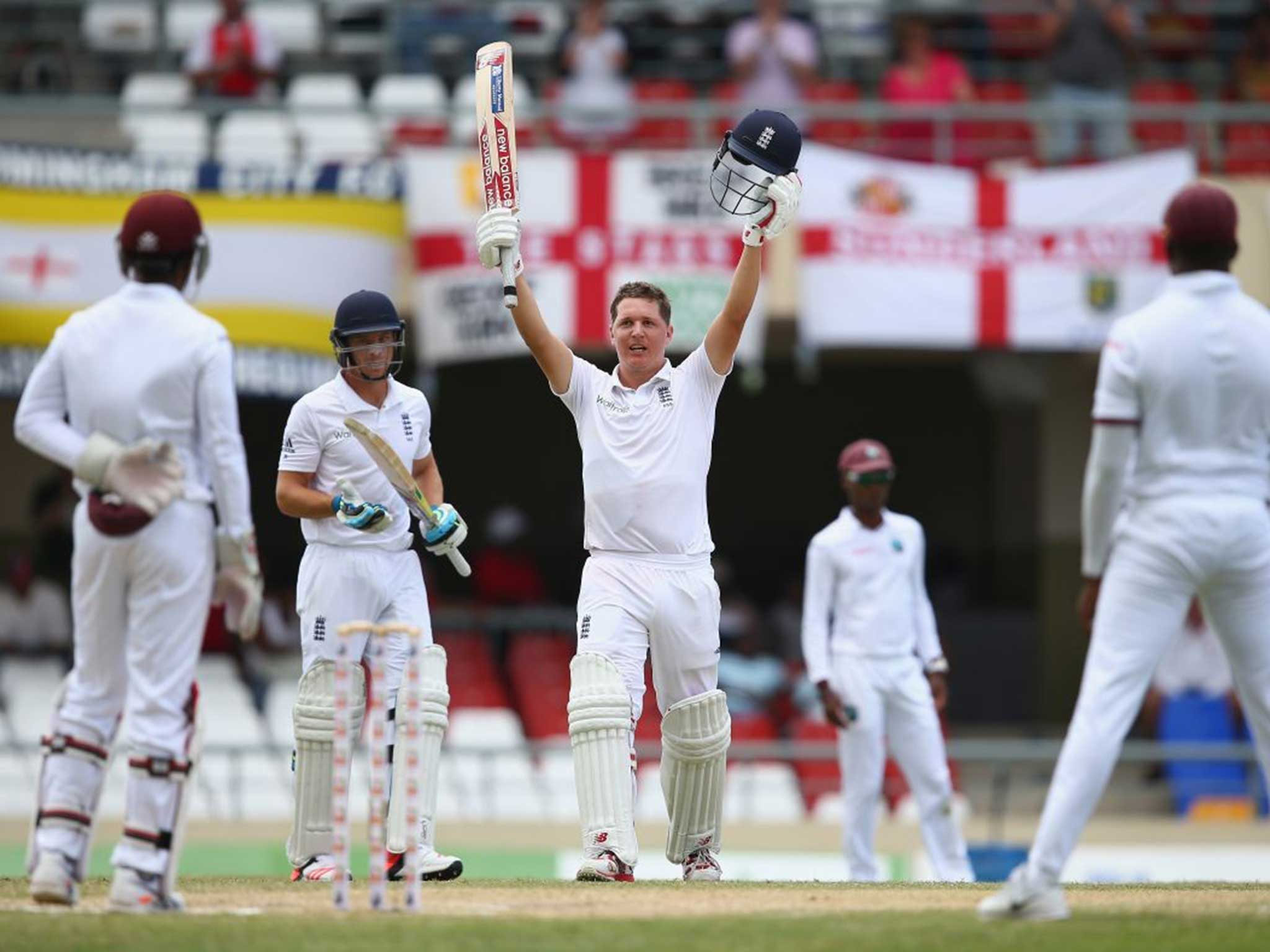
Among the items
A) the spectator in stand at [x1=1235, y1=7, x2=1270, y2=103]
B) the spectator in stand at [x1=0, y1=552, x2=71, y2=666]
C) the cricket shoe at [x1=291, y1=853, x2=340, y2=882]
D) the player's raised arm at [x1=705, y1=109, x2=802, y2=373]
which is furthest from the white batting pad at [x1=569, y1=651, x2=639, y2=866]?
the spectator in stand at [x1=1235, y1=7, x2=1270, y2=103]

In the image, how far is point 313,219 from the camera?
51.5 ft

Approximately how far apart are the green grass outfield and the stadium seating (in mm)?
9775

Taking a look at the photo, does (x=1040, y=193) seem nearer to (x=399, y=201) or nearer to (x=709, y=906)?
(x=399, y=201)

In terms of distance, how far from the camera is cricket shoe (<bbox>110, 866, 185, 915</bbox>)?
20.9 feet

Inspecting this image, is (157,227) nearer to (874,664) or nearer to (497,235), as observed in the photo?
(497,235)

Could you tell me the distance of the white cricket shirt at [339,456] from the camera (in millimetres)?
8414

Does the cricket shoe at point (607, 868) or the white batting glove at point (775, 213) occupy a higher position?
the white batting glove at point (775, 213)

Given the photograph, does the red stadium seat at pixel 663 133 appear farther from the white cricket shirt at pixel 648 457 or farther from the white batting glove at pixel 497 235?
the white batting glove at pixel 497 235

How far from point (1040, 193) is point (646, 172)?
2.98 m

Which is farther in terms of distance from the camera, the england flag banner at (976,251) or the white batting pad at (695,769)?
the england flag banner at (976,251)

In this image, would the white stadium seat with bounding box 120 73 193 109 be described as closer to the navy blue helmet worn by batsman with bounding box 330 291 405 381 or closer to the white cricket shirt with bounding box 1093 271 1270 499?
the navy blue helmet worn by batsman with bounding box 330 291 405 381

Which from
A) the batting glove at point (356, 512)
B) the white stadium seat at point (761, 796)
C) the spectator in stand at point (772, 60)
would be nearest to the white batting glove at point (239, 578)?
the batting glove at point (356, 512)

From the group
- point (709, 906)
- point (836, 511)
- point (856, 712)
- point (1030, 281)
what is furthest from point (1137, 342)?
point (836, 511)

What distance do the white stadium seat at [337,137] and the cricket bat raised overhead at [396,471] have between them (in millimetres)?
7987
